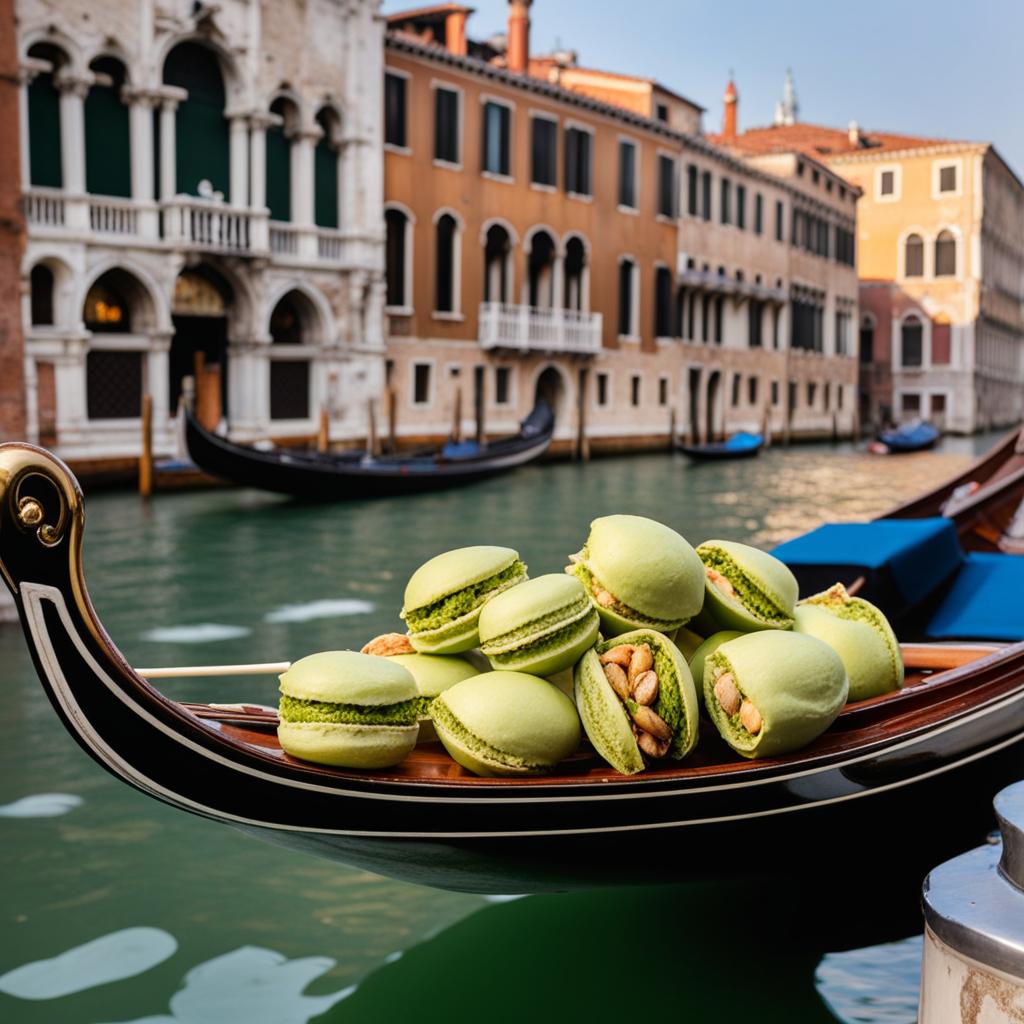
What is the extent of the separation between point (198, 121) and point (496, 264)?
434cm

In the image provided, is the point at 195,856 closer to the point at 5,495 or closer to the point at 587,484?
the point at 5,495

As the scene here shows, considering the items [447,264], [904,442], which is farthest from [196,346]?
[904,442]

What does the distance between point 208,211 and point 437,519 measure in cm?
363

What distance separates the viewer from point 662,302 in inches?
703

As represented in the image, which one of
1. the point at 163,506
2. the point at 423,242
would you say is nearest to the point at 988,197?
the point at 423,242

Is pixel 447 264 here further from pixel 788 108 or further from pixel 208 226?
pixel 788 108

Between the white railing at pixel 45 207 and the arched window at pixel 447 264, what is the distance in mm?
4518

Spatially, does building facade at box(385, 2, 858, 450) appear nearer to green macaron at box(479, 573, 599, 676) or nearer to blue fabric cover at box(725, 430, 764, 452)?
blue fabric cover at box(725, 430, 764, 452)

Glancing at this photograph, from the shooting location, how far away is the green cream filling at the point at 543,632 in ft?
5.06

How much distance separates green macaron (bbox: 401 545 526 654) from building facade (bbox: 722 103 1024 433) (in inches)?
1051

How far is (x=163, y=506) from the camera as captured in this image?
9.41 metres

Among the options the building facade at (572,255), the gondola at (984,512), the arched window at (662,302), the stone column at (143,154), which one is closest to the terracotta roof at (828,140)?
the building facade at (572,255)

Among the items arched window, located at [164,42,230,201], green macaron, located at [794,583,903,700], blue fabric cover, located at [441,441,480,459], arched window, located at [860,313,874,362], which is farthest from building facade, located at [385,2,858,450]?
green macaron, located at [794,583,903,700]

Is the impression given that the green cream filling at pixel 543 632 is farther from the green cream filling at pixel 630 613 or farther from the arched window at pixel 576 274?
the arched window at pixel 576 274
